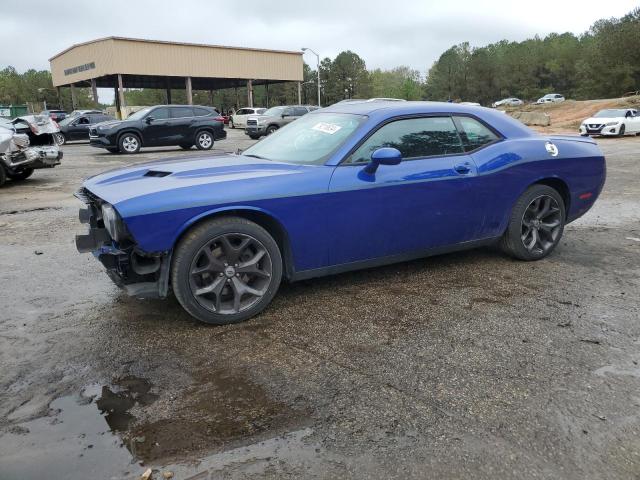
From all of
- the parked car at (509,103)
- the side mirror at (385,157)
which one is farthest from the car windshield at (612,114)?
the parked car at (509,103)

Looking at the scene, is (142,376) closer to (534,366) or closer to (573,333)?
(534,366)

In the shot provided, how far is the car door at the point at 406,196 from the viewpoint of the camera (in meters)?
3.96

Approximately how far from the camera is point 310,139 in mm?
4422

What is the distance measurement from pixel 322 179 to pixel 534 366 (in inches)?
73.9

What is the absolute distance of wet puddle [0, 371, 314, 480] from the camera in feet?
7.36

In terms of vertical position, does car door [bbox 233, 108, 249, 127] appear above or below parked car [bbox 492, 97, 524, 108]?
below

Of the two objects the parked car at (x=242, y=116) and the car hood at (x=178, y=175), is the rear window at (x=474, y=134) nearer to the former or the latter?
the car hood at (x=178, y=175)

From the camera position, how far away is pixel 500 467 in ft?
7.25

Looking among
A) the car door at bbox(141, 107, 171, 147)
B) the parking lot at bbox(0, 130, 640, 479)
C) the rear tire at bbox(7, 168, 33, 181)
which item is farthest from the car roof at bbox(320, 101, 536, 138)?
the car door at bbox(141, 107, 171, 147)

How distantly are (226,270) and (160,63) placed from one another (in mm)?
43888

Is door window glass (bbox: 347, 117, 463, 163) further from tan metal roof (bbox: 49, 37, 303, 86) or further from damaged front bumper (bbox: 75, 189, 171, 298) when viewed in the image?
tan metal roof (bbox: 49, 37, 303, 86)

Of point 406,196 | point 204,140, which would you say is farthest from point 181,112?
point 406,196

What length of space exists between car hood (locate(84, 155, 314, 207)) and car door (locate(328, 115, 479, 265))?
0.46 m

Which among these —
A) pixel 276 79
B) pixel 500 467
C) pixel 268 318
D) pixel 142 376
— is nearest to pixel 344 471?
pixel 500 467
